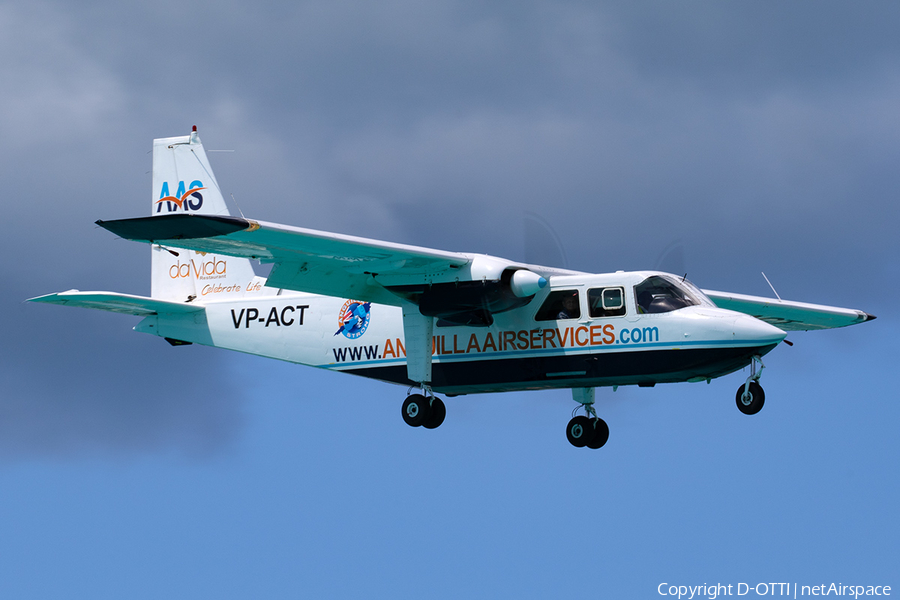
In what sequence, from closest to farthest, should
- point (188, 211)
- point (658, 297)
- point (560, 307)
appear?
point (658, 297), point (560, 307), point (188, 211)

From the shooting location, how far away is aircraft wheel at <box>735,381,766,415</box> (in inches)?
953

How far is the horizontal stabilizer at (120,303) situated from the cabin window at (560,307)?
8736 mm

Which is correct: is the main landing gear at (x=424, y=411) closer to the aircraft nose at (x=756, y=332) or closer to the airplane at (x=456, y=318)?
the airplane at (x=456, y=318)

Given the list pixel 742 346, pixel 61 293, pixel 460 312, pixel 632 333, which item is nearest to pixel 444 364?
pixel 460 312

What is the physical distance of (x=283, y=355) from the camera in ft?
94.1

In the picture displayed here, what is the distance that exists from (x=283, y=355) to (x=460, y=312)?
16.7ft

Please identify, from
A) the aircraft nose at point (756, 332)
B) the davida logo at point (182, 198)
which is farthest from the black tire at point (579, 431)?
the davida logo at point (182, 198)

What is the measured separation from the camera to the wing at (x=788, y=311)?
2928cm

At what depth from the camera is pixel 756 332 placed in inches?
955

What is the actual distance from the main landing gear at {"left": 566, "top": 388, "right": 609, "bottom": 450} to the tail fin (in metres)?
8.43

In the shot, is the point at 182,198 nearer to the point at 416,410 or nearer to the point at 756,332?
the point at 416,410

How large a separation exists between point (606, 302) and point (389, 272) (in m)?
4.43

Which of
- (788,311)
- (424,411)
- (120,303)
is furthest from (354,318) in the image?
(788,311)

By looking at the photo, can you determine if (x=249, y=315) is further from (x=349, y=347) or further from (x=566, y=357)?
(x=566, y=357)
